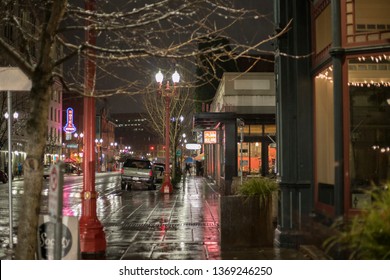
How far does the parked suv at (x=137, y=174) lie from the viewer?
108ft

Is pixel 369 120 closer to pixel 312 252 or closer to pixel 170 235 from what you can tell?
pixel 312 252

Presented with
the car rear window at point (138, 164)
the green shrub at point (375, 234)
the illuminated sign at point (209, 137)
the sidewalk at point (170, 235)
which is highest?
the illuminated sign at point (209, 137)

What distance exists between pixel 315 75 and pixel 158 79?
43.8ft

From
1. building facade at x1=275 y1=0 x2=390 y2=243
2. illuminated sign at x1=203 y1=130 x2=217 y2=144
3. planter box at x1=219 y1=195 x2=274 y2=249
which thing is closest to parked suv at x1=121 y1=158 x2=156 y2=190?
illuminated sign at x1=203 y1=130 x2=217 y2=144

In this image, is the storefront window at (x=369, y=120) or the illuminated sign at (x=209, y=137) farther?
the illuminated sign at (x=209, y=137)

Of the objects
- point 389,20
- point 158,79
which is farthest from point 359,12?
point 158,79

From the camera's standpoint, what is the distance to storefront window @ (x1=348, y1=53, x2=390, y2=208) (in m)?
8.58

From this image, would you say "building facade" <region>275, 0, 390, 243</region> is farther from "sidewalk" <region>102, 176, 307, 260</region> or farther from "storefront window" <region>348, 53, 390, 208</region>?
"sidewalk" <region>102, 176, 307, 260</region>

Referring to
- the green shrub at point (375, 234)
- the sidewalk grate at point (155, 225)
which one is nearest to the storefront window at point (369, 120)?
the green shrub at point (375, 234)

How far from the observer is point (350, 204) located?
841 centimetres

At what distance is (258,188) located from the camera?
10.8 metres

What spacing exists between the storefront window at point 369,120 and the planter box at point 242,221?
8.49ft

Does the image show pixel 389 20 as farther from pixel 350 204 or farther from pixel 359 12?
pixel 350 204

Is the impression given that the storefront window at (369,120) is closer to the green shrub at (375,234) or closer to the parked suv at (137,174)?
the green shrub at (375,234)
